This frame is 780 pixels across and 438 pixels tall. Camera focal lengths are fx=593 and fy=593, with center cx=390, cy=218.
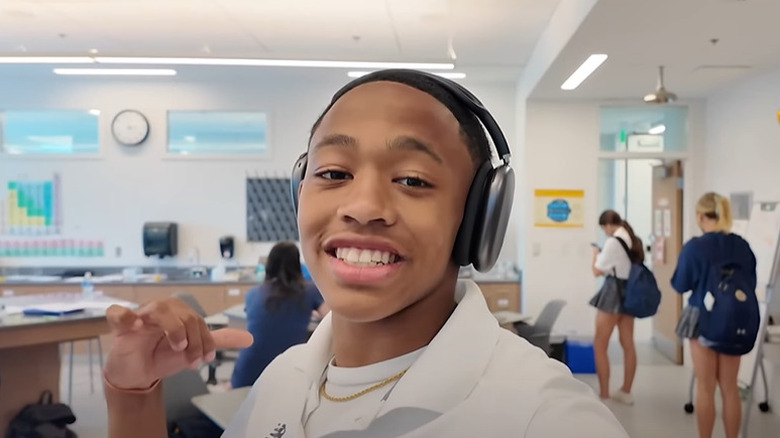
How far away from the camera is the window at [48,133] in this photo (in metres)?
6.86

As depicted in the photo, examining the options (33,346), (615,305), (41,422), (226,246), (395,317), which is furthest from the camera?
(226,246)

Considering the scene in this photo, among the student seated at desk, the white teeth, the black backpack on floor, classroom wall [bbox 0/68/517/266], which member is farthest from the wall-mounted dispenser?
the white teeth

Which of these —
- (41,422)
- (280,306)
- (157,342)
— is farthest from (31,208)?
(157,342)

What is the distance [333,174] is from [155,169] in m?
6.58

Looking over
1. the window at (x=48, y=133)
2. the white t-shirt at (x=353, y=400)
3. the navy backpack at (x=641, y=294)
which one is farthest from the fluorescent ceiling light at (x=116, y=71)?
the white t-shirt at (x=353, y=400)

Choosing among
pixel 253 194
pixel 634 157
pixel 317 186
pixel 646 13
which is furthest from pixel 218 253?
pixel 317 186

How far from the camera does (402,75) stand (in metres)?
0.84

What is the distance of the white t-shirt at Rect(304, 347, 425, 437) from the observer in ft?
2.47

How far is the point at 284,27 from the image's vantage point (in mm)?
4832

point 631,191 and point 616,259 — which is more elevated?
point 631,191

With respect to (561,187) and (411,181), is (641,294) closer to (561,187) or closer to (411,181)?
(561,187)

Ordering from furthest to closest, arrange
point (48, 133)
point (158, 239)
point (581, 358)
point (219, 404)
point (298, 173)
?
point (48, 133)
point (158, 239)
point (581, 358)
point (219, 404)
point (298, 173)

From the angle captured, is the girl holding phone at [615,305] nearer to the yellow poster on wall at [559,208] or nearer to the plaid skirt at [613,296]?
the plaid skirt at [613,296]

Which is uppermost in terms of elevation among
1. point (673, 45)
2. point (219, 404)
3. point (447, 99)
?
point (673, 45)
